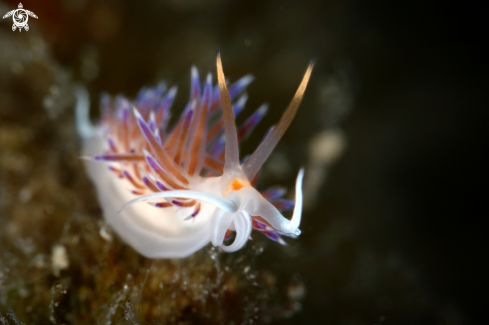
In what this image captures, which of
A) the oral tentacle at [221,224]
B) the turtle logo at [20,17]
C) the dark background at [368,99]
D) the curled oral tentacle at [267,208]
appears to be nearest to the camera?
the curled oral tentacle at [267,208]

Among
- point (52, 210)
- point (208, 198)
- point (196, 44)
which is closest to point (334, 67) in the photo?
point (196, 44)

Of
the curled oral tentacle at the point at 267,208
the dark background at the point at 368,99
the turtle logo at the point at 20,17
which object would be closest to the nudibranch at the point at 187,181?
the curled oral tentacle at the point at 267,208

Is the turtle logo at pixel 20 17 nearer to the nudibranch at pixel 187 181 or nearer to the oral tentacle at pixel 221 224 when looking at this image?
the nudibranch at pixel 187 181

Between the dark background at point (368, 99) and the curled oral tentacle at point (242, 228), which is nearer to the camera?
the curled oral tentacle at point (242, 228)

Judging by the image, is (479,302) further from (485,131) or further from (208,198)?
(208,198)

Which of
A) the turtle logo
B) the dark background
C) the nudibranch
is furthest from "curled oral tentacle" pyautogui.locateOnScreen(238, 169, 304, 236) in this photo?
the turtle logo

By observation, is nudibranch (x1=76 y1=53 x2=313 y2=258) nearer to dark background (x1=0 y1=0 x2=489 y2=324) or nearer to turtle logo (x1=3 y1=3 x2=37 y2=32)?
dark background (x1=0 y1=0 x2=489 y2=324)
